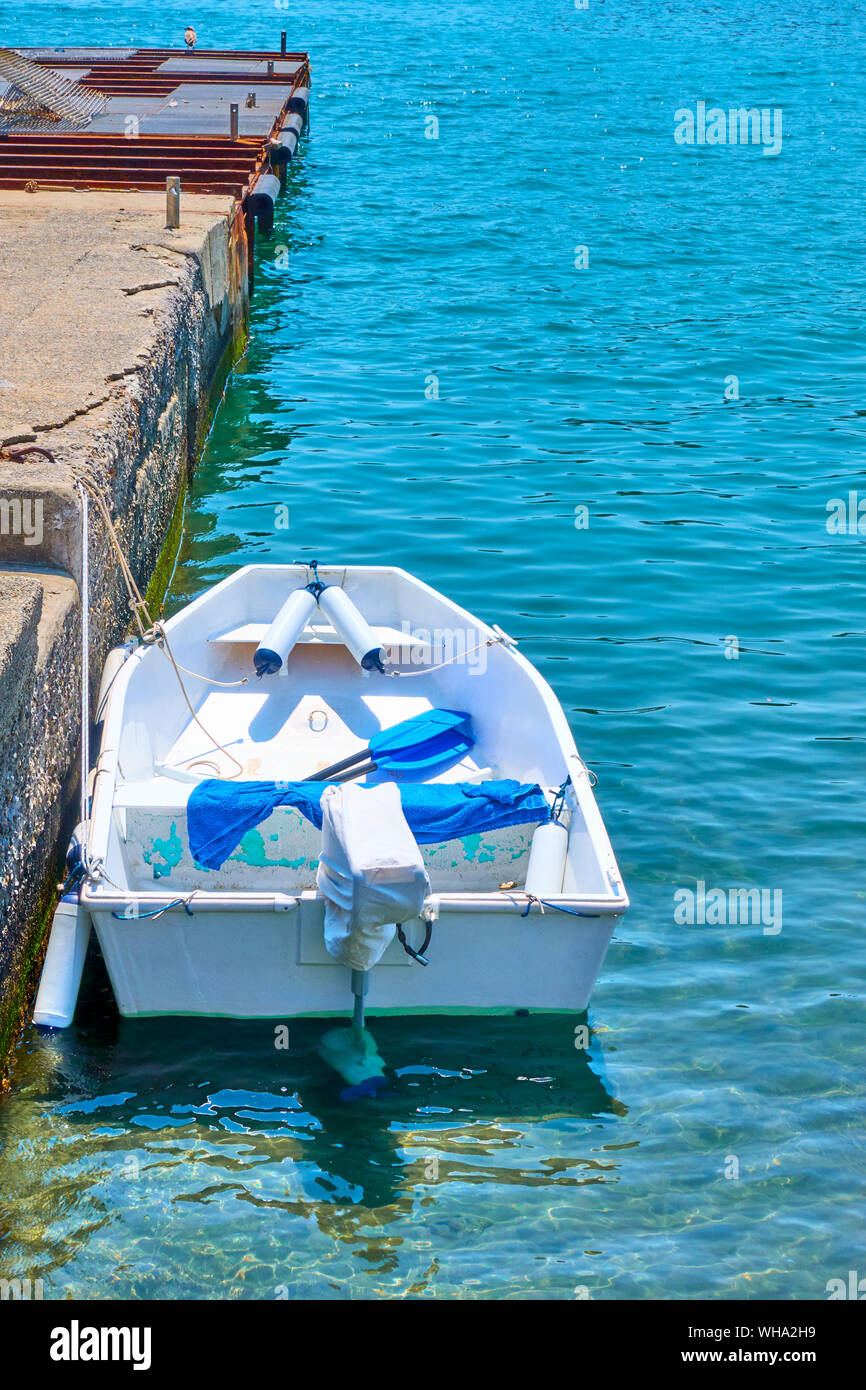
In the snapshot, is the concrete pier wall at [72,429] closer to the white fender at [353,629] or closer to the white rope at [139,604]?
the white rope at [139,604]

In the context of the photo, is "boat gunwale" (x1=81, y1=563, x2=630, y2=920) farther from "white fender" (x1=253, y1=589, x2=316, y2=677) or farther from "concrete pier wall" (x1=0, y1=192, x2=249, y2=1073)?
"white fender" (x1=253, y1=589, x2=316, y2=677)

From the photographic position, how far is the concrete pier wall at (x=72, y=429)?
20.6 ft

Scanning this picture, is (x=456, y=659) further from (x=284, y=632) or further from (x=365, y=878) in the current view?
(x=365, y=878)

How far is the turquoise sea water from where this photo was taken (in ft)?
17.6

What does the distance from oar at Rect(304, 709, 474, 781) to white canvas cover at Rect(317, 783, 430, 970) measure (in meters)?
1.94

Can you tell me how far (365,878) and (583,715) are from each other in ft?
14.0

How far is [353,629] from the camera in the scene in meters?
9.13

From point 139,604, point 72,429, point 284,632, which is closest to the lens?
point 139,604

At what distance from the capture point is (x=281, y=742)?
338 inches

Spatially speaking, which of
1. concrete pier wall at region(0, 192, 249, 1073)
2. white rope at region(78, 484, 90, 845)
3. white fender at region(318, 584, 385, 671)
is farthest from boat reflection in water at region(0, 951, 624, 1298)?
white fender at region(318, 584, 385, 671)

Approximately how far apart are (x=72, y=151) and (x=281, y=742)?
45.0 ft

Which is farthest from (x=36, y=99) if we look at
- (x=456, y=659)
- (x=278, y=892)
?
(x=278, y=892)

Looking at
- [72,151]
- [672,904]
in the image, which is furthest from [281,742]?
[72,151]

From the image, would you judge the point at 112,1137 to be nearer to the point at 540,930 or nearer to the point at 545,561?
the point at 540,930
